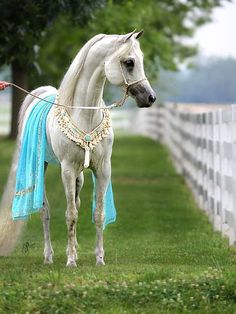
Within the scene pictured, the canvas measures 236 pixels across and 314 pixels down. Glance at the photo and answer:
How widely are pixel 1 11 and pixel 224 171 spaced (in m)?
6.40

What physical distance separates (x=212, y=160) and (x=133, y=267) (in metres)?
5.57

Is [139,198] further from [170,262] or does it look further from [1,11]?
[170,262]

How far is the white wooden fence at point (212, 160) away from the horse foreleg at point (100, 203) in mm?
2012

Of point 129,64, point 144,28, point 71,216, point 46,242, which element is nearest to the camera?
point 129,64

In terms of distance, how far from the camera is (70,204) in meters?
11.7

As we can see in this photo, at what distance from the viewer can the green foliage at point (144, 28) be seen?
32.3 meters

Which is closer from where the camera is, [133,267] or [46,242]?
[133,267]

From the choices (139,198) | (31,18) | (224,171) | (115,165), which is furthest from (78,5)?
(115,165)

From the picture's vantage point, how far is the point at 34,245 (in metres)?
13.8

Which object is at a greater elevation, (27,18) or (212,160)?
(27,18)

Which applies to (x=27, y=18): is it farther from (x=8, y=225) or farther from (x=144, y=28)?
(x=144, y=28)

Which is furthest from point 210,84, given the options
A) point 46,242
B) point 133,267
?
point 133,267

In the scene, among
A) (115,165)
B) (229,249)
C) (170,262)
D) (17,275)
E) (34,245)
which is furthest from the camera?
(115,165)

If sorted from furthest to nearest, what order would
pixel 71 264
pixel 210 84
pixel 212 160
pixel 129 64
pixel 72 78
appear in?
pixel 210 84 < pixel 212 160 < pixel 72 78 < pixel 71 264 < pixel 129 64
